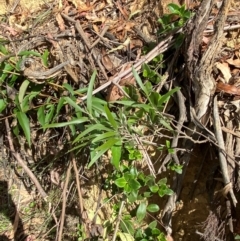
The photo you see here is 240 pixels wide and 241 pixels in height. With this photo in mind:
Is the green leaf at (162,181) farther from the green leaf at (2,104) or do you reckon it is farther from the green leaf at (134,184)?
the green leaf at (2,104)

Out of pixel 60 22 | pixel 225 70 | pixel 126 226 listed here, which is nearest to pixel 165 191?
pixel 126 226

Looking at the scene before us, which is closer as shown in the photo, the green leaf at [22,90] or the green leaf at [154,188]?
the green leaf at [154,188]

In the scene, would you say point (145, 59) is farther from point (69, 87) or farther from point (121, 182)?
point (121, 182)

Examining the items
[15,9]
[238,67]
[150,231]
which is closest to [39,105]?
[15,9]

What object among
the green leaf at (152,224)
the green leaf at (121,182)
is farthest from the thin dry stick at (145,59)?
the green leaf at (152,224)

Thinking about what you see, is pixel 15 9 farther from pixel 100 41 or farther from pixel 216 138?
pixel 216 138
